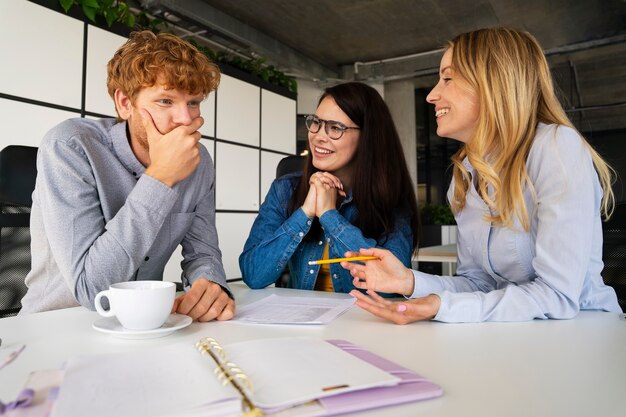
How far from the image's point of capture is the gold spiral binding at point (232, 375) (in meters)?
0.39

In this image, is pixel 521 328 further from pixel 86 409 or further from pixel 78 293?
pixel 78 293

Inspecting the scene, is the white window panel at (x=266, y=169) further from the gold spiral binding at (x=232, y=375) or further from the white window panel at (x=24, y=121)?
the gold spiral binding at (x=232, y=375)

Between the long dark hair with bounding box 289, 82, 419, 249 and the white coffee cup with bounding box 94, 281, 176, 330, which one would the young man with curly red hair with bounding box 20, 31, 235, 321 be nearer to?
the white coffee cup with bounding box 94, 281, 176, 330

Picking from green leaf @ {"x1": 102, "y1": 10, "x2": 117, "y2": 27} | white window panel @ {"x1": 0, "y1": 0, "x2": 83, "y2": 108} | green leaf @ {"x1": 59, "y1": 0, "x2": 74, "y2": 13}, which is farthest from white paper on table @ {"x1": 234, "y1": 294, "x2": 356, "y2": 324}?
green leaf @ {"x1": 102, "y1": 10, "x2": 117, "y2": 27}

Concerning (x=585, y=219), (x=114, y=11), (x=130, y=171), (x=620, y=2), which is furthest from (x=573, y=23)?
(x=130, y=171)

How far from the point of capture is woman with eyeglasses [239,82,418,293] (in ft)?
4.83

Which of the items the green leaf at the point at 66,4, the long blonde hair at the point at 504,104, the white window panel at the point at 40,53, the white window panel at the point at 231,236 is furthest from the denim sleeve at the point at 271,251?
the white window panel at the point at 231,236

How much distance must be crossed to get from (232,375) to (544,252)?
746 mm

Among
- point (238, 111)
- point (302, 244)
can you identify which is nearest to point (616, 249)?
point (302, 244)

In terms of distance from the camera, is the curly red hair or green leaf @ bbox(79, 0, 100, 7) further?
green leaf @ bbox(79, 0, 100, 7)

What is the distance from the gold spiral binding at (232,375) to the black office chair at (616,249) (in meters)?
1.38

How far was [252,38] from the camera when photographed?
5.38 m

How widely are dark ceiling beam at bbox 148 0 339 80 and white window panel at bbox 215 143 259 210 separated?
147 centimetres

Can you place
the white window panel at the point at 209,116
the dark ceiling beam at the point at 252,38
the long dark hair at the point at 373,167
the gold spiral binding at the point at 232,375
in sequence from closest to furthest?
the gold spiral binding at the point at 232,375 → the long dark hair at the point at 373,167 → the white window panel at the point at 209,116 → the dark ceiling beam at the point at 252,38
